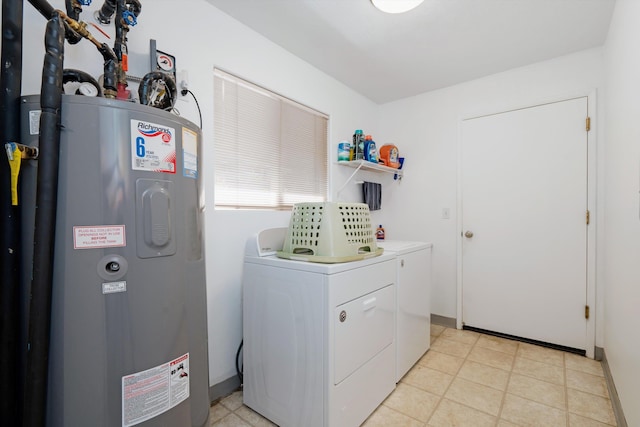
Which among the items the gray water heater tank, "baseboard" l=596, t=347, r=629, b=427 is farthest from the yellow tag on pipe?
"baseboard" l=596, t=347, r=629, b=427

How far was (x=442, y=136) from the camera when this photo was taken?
2979 mm

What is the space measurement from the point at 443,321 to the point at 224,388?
7.09 feet

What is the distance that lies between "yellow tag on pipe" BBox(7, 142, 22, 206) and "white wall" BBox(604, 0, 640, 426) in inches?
89.1

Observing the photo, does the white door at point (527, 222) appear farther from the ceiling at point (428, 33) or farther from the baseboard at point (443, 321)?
the ceiling at point (428, 33)

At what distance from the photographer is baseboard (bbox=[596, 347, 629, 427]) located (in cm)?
150

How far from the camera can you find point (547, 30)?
2.04 metres

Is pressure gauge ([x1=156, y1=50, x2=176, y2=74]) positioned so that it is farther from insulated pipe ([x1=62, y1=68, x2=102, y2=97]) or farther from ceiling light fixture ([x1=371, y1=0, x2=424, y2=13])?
ceiling light fixture ([x1=371, y1=0, x2=424, y2=13])

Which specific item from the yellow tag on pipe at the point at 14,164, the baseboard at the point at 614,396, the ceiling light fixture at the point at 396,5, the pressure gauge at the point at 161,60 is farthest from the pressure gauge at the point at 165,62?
the baseboard at the point at 614,396

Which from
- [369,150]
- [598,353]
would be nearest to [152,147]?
[369,150]

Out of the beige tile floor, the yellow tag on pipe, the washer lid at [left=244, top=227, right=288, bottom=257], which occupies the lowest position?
the beige tile floor

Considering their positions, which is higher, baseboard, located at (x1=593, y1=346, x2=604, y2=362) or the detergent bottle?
the detergent bottle

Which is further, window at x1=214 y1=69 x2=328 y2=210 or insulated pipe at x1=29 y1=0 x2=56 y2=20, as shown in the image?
window at x1=214 y1=69 x2=328 y2=210

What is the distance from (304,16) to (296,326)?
6.06 feet

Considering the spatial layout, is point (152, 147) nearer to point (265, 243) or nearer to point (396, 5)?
point (265, 243)
